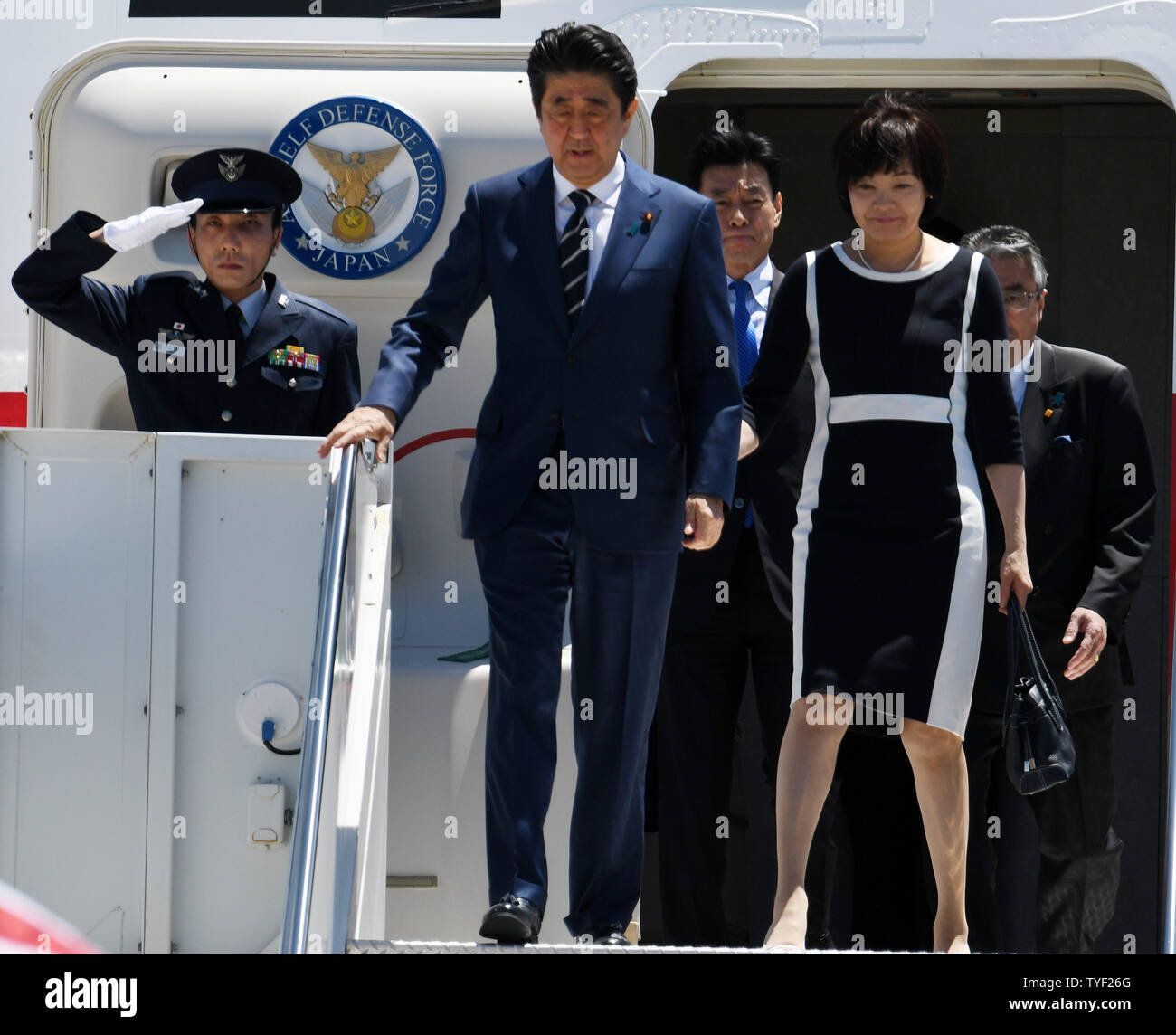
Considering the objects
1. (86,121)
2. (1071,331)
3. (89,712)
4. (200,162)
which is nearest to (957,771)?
(89,712)

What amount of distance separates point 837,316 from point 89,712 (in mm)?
1765

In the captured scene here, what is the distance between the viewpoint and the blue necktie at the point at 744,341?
4348 mm

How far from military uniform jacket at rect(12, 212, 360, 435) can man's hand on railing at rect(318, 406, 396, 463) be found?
34.4 inches

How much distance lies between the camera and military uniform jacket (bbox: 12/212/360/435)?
4242 mm

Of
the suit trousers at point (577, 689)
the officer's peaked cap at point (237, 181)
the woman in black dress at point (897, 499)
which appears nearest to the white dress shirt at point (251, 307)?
the officer's peaked cap at point (237, 181)

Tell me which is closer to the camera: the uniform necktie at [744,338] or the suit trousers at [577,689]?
the suit trousers at [577,689]

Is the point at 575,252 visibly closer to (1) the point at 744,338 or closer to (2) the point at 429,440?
(1) the point at 744,338

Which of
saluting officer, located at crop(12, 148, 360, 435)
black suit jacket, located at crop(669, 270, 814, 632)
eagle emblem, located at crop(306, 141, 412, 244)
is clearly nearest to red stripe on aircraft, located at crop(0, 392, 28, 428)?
saluting officer, located at crop(12, 148, 360, 435)

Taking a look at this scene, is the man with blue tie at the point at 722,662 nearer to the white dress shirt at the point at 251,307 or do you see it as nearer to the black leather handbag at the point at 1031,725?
the black leather handbag at the point at 1031,725

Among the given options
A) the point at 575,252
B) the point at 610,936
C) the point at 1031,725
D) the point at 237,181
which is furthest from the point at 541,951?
the point at 237,181

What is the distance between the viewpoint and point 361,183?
4.53 meters

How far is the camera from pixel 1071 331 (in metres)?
6.37

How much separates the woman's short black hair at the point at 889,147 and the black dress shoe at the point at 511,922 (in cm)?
161
